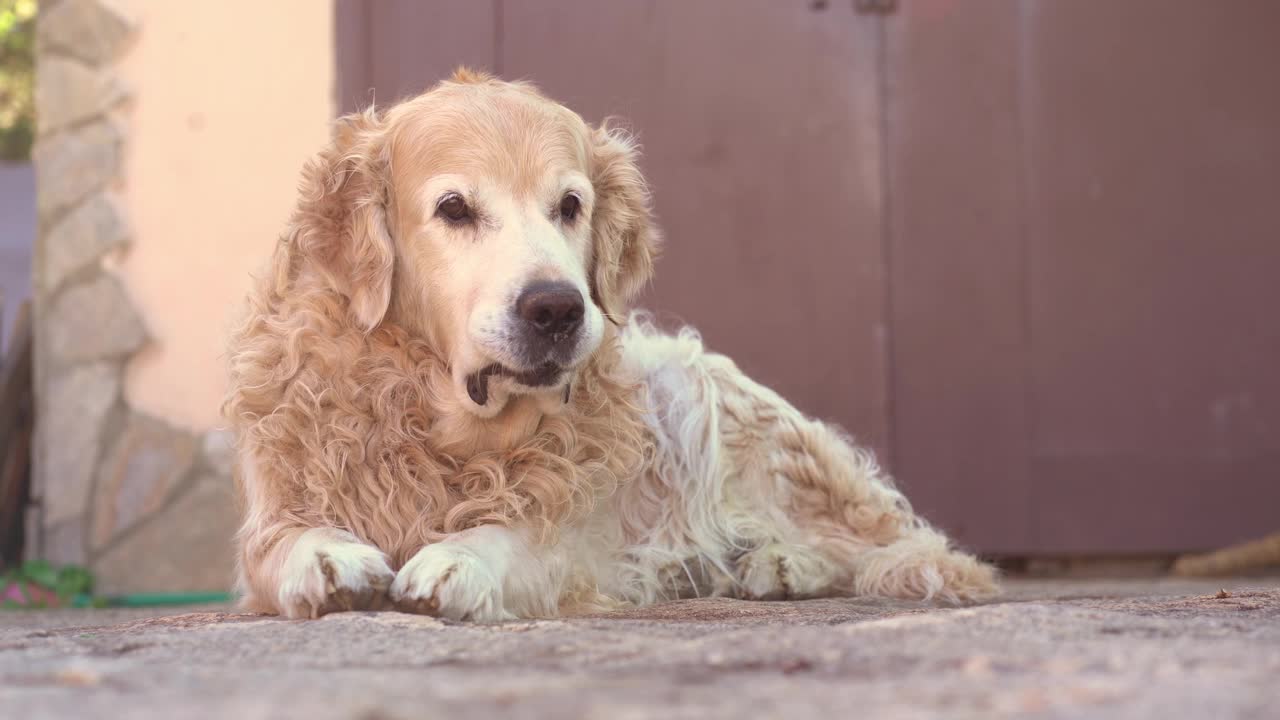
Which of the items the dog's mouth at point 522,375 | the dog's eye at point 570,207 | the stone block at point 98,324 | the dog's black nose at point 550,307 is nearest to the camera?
the dog's black nose at point 550,307

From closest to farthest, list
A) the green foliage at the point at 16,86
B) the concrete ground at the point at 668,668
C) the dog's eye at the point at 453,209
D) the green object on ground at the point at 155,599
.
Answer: the concrete ground at the point at 668,668 < the dog's eye at the point at 453,209 < the green object on ground at the point at 155,599 < the green foliage at the point at 16,86

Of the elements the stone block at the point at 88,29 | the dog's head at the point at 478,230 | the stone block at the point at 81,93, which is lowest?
the dog's head at the point at 478,230

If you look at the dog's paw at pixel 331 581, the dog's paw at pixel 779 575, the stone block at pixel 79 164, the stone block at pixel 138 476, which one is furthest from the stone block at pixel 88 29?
the dog's paw at pixel 331 581

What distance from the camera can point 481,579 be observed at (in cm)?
265

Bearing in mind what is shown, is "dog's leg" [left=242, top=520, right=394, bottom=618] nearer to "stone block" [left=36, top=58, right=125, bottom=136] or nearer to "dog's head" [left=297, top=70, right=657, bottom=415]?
"dog's head" [left=297, top=70, right=657, bottom=415]

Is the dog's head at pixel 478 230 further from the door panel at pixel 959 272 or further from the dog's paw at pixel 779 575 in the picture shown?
the door panel at pixel 959 272

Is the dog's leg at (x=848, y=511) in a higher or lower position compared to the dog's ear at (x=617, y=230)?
lower

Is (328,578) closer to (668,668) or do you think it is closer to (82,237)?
(668,668)

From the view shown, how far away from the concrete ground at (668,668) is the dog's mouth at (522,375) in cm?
60

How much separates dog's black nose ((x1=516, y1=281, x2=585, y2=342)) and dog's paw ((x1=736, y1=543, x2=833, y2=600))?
1108 mm

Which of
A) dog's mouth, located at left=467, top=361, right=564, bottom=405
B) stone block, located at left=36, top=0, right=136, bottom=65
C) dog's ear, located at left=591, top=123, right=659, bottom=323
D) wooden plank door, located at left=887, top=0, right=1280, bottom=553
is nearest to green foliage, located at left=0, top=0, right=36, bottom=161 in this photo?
stone block, located at left=36, top=0, right=136, bottom=65

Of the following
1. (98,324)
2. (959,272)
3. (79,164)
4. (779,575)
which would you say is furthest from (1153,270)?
(79,164)

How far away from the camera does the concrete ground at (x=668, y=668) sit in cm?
138

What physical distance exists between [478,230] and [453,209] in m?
0.09
